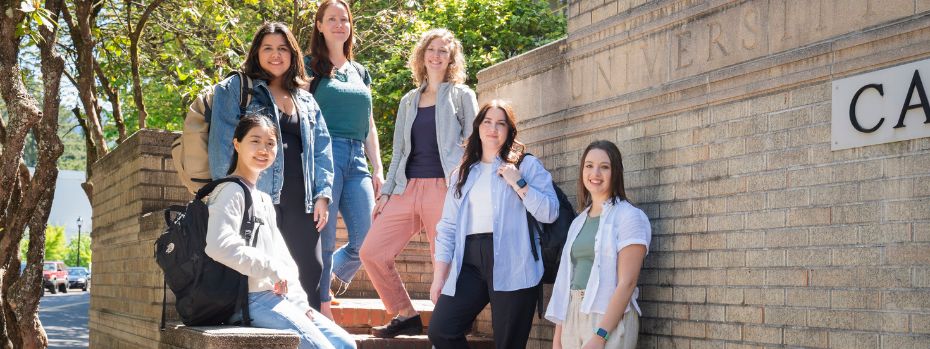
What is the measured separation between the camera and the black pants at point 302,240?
6.72 metres

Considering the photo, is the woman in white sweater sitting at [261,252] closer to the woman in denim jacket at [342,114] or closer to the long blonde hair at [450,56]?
the woman in denim jacket at [342,114]

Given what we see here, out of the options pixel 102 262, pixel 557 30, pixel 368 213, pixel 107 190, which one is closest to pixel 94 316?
pixel 102 262

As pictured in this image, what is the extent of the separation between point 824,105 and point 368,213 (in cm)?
325

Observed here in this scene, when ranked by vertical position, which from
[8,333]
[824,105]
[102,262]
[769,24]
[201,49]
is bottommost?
[8,333]

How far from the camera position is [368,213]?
7.93 metres

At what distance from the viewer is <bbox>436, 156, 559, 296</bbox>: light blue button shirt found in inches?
282

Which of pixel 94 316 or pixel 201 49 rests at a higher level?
pixel 201 49

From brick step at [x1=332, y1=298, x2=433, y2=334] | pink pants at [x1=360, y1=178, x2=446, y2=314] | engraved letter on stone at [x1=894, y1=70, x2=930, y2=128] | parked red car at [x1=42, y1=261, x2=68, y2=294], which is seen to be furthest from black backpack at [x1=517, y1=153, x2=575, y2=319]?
parked red car at [x1=42, y1=261, x2=68, y2=294]

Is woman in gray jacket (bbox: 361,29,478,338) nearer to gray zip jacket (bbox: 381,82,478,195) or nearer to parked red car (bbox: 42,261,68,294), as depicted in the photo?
gray zip jacket (bbox: 381,82,478,195)

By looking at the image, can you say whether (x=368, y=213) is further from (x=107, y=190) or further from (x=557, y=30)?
(x=557, y=30)

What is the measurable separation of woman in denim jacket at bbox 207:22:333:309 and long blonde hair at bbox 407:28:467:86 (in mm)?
1274

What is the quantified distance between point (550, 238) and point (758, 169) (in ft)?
5.09

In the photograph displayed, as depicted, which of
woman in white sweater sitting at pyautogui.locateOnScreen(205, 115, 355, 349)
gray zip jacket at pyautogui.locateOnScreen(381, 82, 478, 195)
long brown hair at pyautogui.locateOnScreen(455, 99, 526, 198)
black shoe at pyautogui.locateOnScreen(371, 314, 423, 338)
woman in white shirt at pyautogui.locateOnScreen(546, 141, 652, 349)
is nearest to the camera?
woman in white sweater sitting at pyautogui.locateOnScreen(205, 115, 355, 349)

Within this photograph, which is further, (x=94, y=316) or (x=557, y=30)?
(x=557, y=30)
